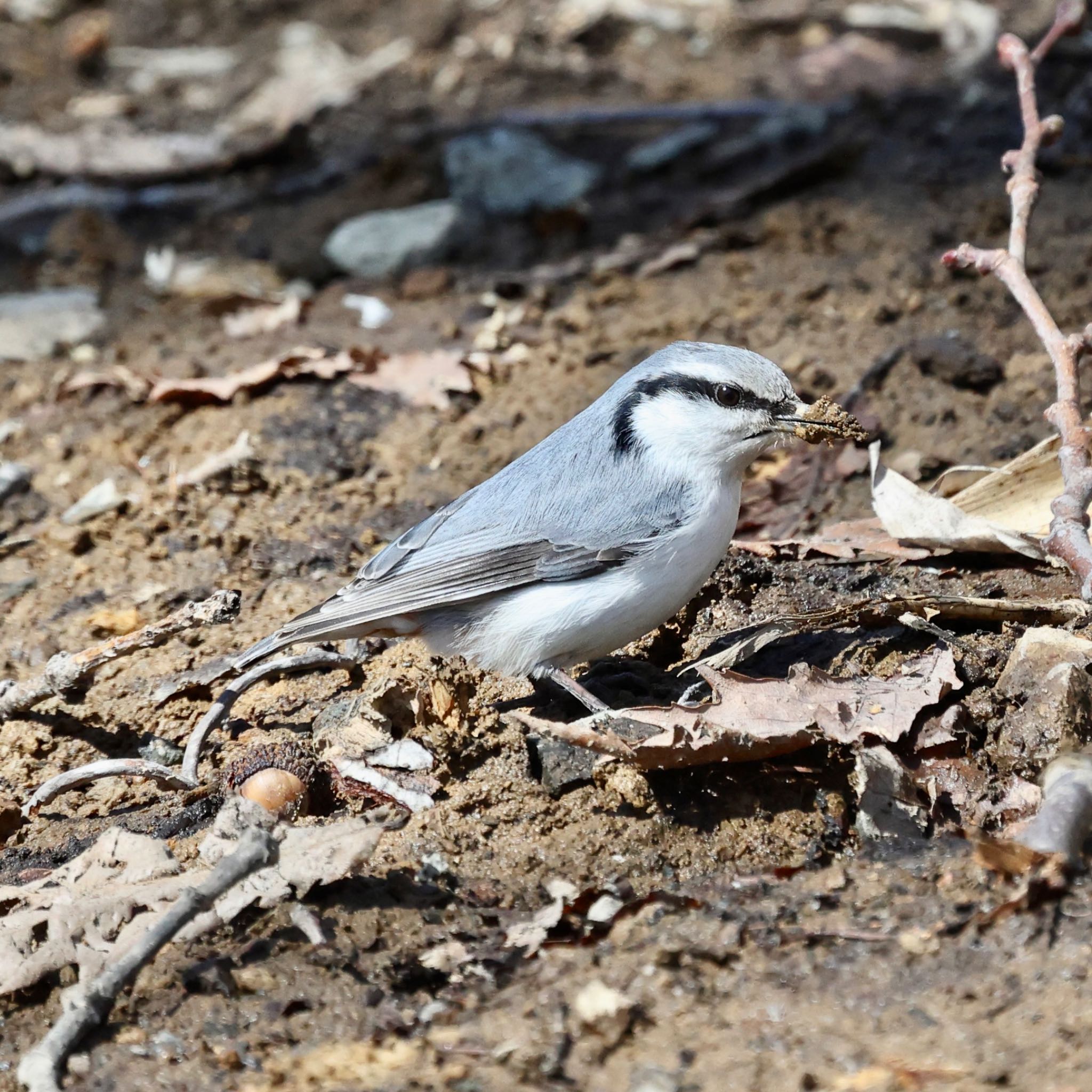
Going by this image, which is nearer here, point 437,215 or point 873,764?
point 873,764

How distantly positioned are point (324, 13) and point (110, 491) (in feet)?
16.7

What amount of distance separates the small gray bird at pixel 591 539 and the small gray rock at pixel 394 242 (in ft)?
8.62

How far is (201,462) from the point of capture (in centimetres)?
519

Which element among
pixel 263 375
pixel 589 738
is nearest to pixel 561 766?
pixel 589 738

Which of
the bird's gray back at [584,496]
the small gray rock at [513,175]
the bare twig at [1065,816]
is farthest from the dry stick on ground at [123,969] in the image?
the small gray rock at [513,175]

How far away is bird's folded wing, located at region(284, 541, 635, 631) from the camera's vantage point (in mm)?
3754

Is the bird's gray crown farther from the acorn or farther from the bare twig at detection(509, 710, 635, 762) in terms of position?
the acorn

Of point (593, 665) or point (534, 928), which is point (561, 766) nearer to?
point (534, 928)

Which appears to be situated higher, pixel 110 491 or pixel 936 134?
pixel 936 134

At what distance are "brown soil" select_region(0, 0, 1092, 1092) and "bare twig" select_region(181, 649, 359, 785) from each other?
54 millimetres

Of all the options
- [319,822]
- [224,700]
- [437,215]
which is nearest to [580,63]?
[437,215]

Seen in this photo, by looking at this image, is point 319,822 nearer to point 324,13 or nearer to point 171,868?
point 171,868

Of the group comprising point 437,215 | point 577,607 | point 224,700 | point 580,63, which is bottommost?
point 224,700

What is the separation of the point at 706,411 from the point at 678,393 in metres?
0.10
